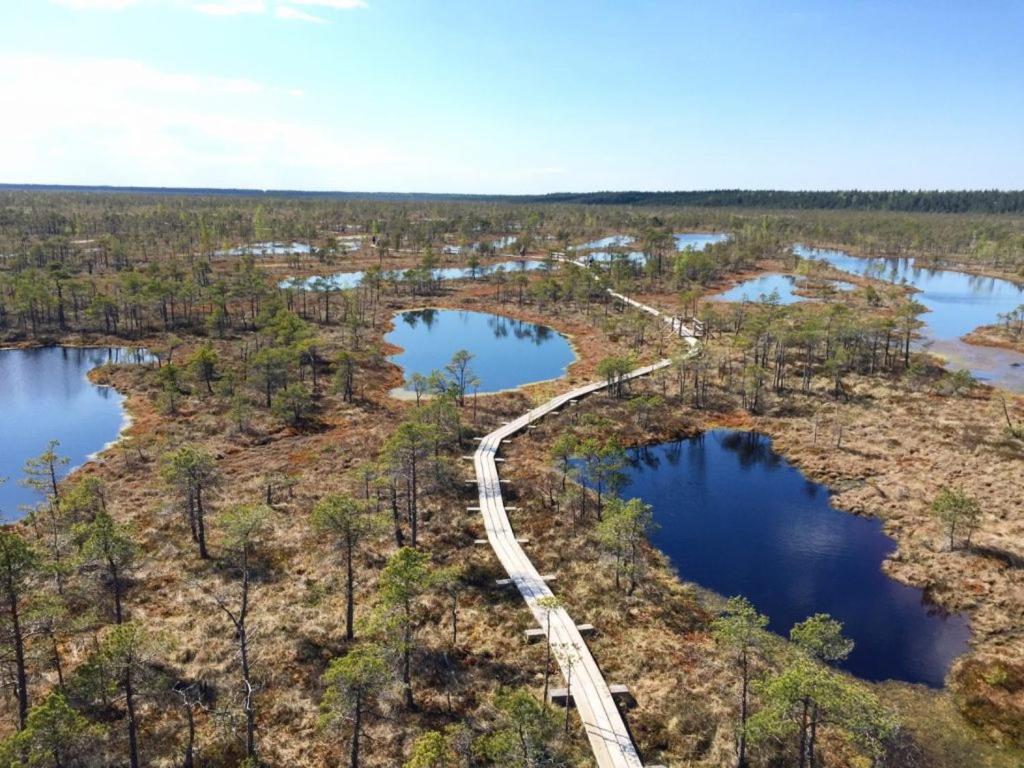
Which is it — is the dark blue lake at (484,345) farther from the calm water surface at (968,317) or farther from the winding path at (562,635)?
the calm water surface at (968,317)

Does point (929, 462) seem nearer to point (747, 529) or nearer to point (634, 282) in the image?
point (747, 529)

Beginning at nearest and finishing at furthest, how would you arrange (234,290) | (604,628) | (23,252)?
(604,628), (234,290), (23,252)

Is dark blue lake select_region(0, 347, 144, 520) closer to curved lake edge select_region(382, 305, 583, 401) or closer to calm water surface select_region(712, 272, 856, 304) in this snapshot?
curved lake edge select_region(382, 305, 583, 401)

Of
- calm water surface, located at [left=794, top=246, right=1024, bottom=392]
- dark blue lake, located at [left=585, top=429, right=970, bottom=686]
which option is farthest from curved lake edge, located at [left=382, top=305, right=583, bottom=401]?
calm water surface, located at [left=794, top=246, right=1024, bottom=392]

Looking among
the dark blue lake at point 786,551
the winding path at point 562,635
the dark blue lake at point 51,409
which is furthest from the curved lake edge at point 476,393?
the dark blue lake at point 51,409

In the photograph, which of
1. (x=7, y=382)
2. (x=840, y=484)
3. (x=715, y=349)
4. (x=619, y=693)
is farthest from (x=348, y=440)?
(x=715, y=349)

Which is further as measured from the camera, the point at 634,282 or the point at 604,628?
the point at 634,282
